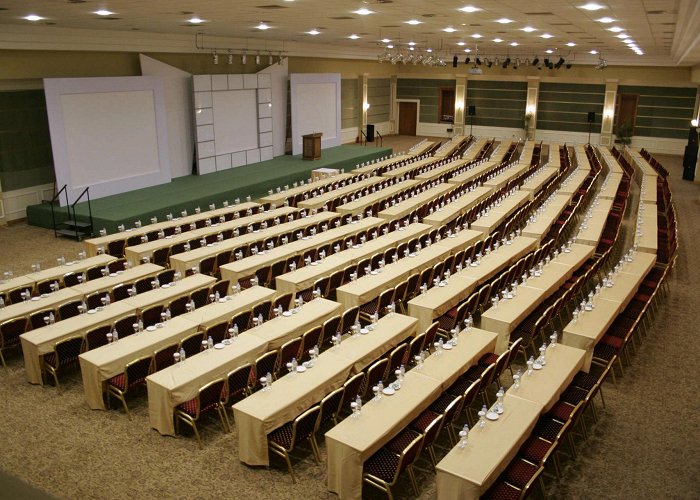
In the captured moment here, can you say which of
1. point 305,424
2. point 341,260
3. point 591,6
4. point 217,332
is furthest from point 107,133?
point 305,424

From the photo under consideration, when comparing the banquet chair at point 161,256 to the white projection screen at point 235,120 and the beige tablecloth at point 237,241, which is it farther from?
the white projection screen at point 235,120

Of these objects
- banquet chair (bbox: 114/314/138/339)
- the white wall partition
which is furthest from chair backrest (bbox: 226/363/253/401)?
the white wall partition

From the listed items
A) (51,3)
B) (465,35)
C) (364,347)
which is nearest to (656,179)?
(465,35)

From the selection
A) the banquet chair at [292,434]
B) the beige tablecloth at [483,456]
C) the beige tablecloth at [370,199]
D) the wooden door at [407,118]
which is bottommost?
the banquet chair at [292,434]

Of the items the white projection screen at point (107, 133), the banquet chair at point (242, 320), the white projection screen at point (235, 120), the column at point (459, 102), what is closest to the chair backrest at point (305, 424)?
the banquet chair at point (242, 320)

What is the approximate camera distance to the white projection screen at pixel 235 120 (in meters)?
22.0

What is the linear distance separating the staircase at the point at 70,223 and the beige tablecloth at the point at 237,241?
189 inches

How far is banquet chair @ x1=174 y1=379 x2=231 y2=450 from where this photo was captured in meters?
6.60

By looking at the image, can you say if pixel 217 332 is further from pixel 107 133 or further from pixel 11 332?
pixel 107 133

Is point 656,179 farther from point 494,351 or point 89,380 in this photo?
point 89,380

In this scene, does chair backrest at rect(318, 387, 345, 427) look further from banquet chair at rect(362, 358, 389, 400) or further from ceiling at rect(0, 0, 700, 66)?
ceiling at rect(0, 0, 700, 66)

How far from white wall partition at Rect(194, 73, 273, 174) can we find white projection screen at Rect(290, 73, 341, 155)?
1.55 meters

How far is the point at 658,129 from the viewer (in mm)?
31797

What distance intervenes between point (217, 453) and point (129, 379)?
4.80 feet
